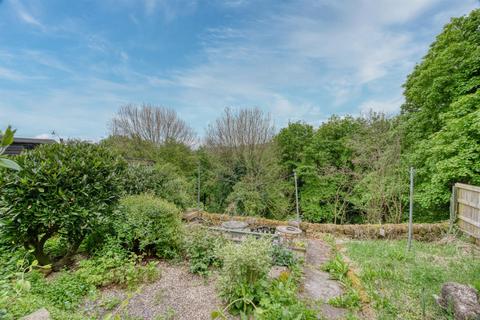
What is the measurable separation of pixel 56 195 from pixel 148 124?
9030 mm

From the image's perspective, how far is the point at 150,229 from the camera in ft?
11.6

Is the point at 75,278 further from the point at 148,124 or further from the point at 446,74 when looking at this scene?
the point at 446,74

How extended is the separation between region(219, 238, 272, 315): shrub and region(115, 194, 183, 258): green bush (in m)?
1.52

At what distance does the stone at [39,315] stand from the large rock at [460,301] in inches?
149

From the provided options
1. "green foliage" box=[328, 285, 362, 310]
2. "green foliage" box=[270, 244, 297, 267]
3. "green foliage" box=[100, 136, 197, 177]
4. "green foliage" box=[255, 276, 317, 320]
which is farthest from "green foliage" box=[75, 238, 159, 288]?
"green foliage" box=[100, 136, 197, 177]

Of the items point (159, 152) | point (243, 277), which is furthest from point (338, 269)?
point (159, 152)

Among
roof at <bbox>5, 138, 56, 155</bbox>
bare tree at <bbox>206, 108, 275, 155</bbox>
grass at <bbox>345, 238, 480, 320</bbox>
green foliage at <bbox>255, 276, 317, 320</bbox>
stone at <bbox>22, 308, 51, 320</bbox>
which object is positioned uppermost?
bare tree at <bbox>206, 108, 275, 155</bbox>

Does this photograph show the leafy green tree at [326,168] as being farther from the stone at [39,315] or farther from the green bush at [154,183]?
the stone at [39,315]

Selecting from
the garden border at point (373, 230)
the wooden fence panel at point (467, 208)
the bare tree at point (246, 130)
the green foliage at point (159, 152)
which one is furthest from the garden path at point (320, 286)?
the green foliage at point (159, 152)

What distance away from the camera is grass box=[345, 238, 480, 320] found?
2363 mm

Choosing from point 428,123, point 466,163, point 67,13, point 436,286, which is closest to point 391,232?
point 466,163

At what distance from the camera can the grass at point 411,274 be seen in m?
2.36

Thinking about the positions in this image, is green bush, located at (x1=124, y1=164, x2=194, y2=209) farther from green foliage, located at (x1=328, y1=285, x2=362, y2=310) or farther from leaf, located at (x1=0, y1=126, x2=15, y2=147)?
leaf, located at (x1=0, y1=126, x2=15, y2=147)

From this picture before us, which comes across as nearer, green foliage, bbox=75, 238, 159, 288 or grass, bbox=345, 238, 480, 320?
grass, bbox=345, 238, 480, 320
